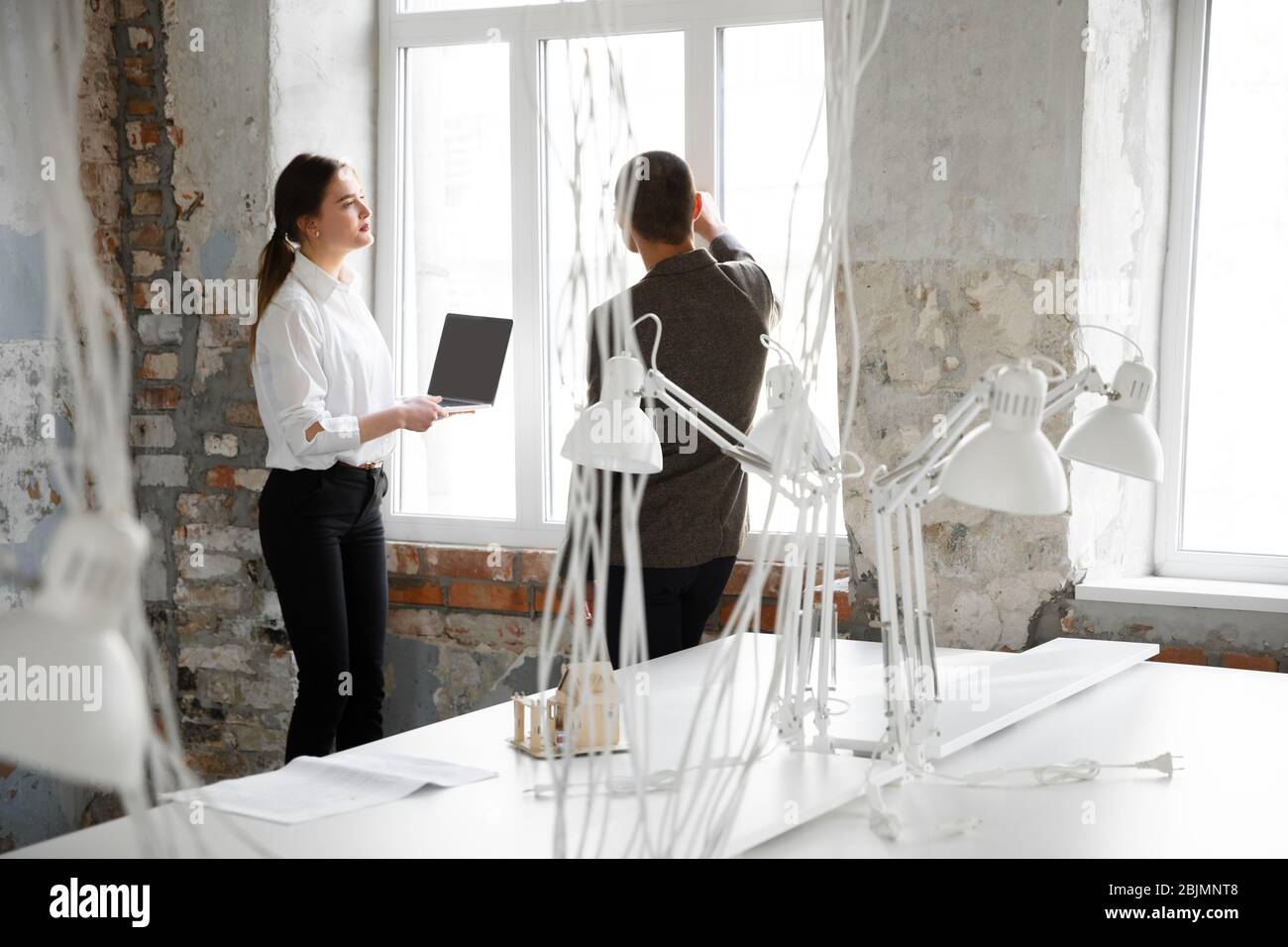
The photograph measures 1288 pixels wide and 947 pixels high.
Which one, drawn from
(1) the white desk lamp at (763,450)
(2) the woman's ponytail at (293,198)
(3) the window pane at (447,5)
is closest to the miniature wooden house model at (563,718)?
(1) the white desk lamp at (763,450)

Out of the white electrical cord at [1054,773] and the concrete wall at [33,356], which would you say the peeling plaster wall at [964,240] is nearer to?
the white electrical cord at [1054,773]

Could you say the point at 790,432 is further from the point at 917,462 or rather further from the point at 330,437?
the point at 330,437

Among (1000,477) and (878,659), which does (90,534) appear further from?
(878,659)

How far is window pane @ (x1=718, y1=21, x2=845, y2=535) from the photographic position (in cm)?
295

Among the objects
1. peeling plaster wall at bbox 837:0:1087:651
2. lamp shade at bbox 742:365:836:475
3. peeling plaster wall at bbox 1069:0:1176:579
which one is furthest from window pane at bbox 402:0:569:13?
lamp shade at bbox 742:365:836:475

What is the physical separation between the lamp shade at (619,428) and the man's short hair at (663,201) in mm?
→ 948

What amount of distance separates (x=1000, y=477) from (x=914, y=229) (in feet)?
4.76

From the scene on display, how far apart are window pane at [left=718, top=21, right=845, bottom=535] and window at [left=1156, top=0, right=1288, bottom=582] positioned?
0.77m

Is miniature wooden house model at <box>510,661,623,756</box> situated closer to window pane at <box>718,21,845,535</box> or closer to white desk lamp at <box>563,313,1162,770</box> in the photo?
white desk lamp at <box>563,313,1162,770</box>

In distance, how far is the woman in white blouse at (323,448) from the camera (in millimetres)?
2578

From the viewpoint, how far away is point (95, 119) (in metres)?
3.19

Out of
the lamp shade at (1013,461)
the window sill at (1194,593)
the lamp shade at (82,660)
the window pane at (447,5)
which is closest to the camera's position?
the lamp shade at (82,660)

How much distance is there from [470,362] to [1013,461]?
1.71 m

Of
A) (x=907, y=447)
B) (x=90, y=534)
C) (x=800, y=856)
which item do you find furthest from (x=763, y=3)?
(x=90, y=534)
